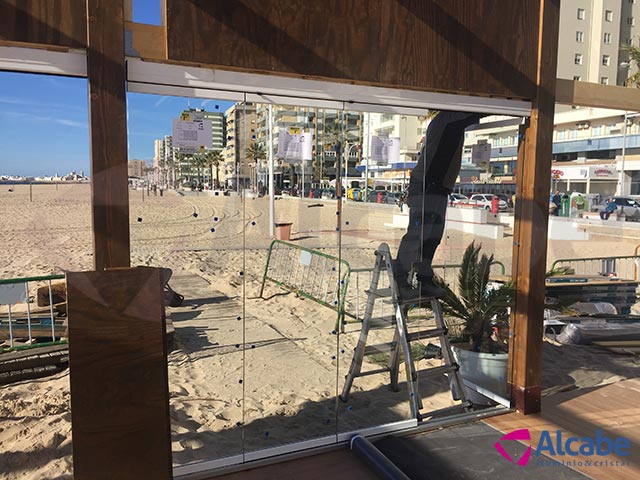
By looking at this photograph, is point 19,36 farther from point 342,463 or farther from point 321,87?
point 342,463

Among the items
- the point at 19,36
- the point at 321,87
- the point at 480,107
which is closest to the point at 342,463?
the point at 321,87

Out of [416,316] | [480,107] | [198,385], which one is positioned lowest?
[198,385]

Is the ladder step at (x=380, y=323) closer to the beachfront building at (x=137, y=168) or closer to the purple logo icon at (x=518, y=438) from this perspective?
the purple logo icon at (x=518, y=438)

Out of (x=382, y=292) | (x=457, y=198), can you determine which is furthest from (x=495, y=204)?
(x=382, y=292)

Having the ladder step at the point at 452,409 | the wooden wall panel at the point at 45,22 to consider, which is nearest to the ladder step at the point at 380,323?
the ladder step at the point at 452,409

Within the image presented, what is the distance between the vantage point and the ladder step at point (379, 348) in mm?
4172

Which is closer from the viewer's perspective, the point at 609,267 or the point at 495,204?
the point at 495,204

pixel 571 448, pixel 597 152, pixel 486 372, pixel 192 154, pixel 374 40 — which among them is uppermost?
pixel 597 152

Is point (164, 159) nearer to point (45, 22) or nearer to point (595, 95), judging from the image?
point (45, 22)

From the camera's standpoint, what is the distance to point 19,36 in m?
2.28

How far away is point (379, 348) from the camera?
14.0 feet

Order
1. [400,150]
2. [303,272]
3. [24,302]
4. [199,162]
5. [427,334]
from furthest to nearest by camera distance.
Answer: [303,272]
[24,302]
[400,150]
[427,334]
[199,162]

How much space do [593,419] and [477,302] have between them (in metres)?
1.26

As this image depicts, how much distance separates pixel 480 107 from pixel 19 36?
9.68ft
